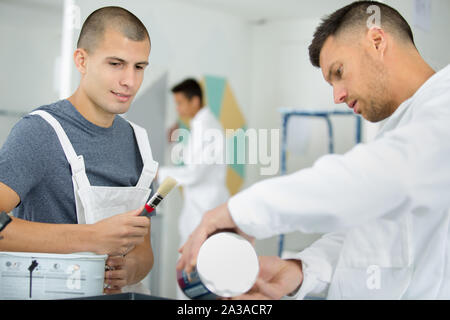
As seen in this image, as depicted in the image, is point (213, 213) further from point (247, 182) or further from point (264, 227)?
point (247, 182)

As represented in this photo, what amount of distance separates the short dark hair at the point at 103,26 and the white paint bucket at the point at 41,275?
0.38 metres

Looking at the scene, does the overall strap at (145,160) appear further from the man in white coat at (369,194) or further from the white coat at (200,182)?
the white coat at (200,182)

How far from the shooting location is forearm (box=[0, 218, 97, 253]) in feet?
2.62

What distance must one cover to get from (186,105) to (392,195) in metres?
2.57

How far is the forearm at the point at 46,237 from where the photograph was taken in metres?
0.80

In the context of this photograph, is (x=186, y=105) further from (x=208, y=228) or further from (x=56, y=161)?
(x=208, y=228)

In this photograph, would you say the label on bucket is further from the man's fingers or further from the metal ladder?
the metal ladder

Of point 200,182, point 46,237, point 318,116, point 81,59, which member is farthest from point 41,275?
point 200,182

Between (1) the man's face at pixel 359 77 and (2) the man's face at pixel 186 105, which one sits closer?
(1) the man's face at pixel 359 77

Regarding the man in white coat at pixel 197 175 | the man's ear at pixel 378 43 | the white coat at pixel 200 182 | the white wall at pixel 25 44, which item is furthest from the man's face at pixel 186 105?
the man's ear at pixel 378 43

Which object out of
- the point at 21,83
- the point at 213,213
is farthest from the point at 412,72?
the point at 21,83

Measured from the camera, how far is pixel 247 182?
1.28 meters

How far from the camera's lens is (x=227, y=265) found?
0.75 meters
